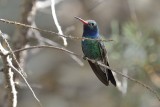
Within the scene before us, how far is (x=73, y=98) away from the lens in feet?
28.2

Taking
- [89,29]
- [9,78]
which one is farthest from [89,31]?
[9,78]

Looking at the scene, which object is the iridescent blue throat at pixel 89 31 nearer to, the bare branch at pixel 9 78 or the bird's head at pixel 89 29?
the bird's head at pixel 89 29

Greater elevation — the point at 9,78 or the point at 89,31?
the point at 89,31

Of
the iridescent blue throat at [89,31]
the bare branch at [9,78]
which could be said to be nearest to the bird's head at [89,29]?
the iridescent blue throat at [89,31]

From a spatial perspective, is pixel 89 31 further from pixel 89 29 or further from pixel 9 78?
pixel 9 78

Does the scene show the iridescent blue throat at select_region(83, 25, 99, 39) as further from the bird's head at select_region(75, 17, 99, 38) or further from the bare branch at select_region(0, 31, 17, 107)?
the bare branch at select_region(0, 31, 17, 107)

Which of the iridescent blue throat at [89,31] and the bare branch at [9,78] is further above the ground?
the iridescent blue throat at [89,31]

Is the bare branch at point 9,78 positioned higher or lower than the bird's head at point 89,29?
lower

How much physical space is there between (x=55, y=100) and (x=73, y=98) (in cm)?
33

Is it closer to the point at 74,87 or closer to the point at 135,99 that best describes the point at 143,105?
the point at 135,99

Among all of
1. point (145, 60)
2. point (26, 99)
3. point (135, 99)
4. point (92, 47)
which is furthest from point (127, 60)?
point (26, 99)

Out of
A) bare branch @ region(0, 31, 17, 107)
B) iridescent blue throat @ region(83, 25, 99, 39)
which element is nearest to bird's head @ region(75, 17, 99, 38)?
iridescent blue throat @ region(83, 25, 99, 39)

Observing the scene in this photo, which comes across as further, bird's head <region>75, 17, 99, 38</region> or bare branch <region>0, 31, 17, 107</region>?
bird's head <region>75, 17, 99, 38</region>

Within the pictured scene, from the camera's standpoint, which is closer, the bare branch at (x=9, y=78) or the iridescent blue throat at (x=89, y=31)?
the bare branch at (x=9, y=78)
